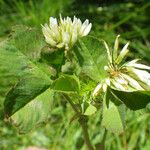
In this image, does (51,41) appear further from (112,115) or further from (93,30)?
(93,30)

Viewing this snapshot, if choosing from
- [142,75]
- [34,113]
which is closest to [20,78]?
[34,113]

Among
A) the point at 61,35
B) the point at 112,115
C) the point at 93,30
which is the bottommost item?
the point at 112,115

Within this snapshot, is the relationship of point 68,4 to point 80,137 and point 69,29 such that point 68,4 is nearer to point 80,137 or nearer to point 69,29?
point 80,137

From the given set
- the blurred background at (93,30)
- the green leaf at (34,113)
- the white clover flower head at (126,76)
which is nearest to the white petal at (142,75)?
the white clover flower head at (126,76)

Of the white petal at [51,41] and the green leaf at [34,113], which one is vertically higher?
Result: the white petal at [51,41]

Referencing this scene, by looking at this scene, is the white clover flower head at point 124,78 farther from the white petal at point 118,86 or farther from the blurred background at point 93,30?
the blurred background at point 93,30

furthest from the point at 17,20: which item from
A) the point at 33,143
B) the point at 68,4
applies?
the point at 33,143
